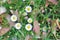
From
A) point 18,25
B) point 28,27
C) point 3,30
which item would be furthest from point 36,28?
point 3,30

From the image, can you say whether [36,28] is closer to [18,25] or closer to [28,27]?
[28,27]

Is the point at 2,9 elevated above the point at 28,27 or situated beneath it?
elevated above

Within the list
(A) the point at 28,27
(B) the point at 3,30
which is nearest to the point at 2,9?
(B) the point at 3,30

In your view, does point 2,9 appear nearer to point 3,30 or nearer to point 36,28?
point 3,30

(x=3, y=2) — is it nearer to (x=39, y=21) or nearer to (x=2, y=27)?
(x=2, y=27)

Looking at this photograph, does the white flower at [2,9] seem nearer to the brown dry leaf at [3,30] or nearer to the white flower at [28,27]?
the brown dry leaf at [3,30]

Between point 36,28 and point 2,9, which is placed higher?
point 2,9

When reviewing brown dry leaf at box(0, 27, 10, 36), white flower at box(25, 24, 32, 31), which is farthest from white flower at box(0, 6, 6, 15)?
white flower at box(25, 24, 32, 31)

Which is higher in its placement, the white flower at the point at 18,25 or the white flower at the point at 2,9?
the white flower at the point at 2,9

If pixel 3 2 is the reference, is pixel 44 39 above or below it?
below

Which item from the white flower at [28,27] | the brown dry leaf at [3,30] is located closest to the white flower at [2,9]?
the brown dry leaf at [3,30]

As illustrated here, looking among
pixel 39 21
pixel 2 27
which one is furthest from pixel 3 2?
pixel 39 21
